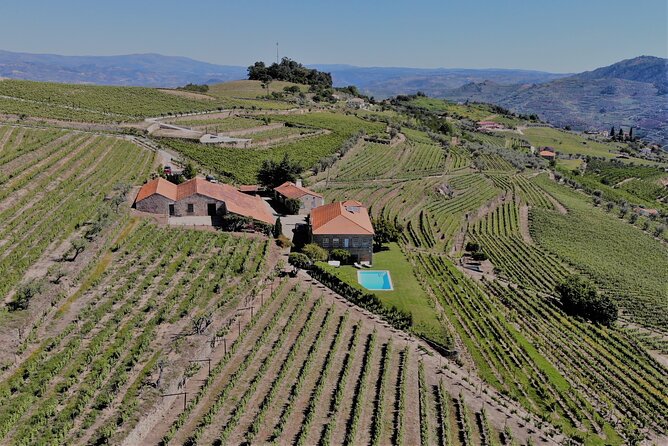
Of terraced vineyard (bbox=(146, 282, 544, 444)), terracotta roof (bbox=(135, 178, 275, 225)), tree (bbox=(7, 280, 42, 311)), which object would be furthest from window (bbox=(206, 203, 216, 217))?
tree (bbox=(7, 280, 42, 311))

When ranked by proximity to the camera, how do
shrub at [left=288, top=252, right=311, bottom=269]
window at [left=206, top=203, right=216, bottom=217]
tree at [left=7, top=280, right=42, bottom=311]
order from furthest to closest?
window at [left=206, top=203, right=216, bottom=217], shrub at [left=288, top=252, right=311, bottom=269], tree at [left=7, top=280, right=42, bottom=311]

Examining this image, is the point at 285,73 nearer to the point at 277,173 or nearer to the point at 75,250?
the point at 277,173

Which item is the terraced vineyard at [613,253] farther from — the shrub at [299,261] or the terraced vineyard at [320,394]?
the shrub at [299,261]

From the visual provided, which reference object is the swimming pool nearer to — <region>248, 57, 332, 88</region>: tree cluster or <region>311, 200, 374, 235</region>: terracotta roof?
<region>311, 200, 374, 235</region>: terracotta roof

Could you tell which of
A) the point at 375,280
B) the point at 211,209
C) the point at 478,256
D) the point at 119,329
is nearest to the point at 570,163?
the point at 478,256

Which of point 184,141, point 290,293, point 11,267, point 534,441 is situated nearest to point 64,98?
point 184,141

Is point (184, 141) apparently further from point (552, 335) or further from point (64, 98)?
point (552, 335)
